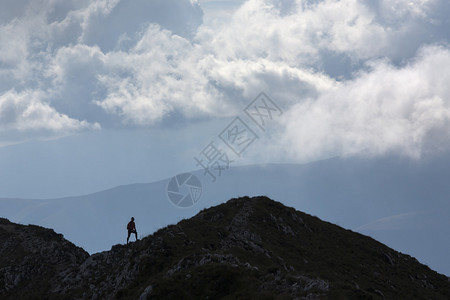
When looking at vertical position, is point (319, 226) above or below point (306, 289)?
above

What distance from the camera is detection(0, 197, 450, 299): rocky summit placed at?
124 feet

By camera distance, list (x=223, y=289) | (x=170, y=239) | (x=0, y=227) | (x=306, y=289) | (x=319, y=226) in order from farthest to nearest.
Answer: (x=0, y=227), (x=319, y=226), (x=170, y=239), (x=223, y=289), (x=306, y=289)

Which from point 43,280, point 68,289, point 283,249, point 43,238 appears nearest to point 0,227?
point 43,238

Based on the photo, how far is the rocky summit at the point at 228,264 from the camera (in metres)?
37.7

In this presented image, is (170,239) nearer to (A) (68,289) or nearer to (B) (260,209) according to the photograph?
(A) (68,289)

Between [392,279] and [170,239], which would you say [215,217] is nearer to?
[170,239]

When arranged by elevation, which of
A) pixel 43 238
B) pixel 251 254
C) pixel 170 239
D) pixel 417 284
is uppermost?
pixel 43 238

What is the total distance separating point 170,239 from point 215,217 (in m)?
16.4

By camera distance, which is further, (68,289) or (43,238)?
(43,238)

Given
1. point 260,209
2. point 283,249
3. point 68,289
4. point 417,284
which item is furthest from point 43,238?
point 417,284

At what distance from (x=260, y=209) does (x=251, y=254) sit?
18207mm

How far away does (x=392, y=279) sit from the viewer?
190ft

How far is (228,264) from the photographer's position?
40.9 metres

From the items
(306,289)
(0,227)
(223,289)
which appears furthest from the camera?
(0,227)
